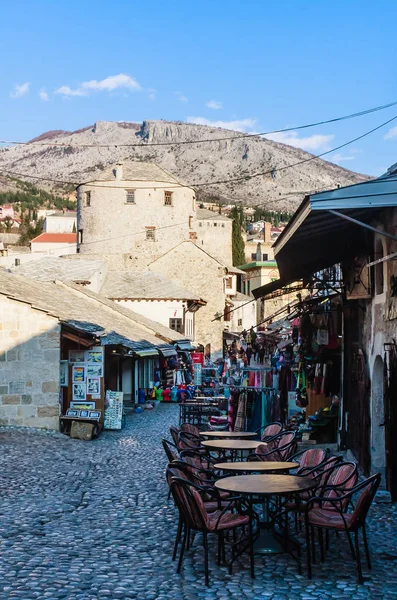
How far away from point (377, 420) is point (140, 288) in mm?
32790

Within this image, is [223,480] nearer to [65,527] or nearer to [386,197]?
[65,527]

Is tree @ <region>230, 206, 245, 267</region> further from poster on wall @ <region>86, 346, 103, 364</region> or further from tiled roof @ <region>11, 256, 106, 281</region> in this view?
poster on wall @ <region>86, 346, 103, 364</region>

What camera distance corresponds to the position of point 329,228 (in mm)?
12258

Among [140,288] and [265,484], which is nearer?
[265,484]

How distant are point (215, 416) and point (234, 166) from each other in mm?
178795

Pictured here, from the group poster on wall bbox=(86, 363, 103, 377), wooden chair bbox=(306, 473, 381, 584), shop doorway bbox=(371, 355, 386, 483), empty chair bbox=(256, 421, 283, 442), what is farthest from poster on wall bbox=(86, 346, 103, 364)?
wooden chair bbox=(306, 473, 381, 584)

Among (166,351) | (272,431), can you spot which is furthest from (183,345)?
(272,431)

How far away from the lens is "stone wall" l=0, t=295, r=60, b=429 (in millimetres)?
18672

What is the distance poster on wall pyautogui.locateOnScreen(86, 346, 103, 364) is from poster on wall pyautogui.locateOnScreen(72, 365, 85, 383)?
0.82 feet

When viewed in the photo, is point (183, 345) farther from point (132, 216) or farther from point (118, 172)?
point (118, 172)

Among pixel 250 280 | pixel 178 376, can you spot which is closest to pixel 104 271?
pixel 178 376

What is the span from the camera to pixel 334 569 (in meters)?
7.96

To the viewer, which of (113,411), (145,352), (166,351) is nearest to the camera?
(113,411)

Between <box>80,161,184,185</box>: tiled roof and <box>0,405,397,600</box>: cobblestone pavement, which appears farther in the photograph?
<box>80,161,184,185</box>: tiled roof
